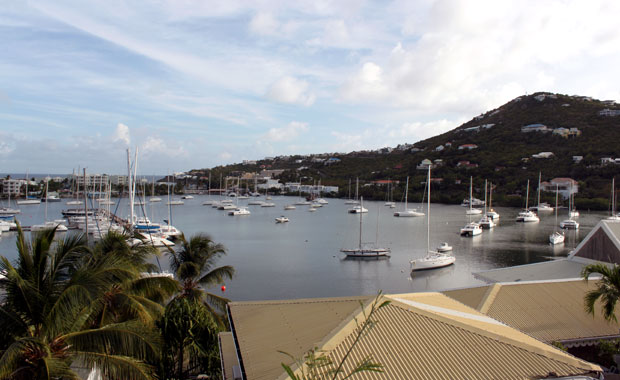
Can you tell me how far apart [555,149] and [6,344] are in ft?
337

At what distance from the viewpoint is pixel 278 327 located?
747cm

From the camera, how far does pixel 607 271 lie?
986 centimetres

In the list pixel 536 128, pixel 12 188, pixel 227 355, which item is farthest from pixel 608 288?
pixel 12 188

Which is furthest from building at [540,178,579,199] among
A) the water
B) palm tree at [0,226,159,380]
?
palm tree at [0,226,159,380]

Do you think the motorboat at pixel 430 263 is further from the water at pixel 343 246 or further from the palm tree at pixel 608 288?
the palm tree at pixel 608 288

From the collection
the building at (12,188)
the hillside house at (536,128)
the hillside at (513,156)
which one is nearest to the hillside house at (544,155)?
the hillside at (513,156)

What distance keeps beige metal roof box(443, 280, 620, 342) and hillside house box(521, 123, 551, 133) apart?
10220cm

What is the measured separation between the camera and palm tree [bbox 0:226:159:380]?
5.57 meters

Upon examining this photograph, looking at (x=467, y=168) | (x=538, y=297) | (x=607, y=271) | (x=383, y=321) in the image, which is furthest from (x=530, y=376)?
(x=467, y=168)

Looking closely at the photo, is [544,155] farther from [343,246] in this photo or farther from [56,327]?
[56,327]

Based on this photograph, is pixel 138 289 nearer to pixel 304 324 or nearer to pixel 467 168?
pixel 304 324

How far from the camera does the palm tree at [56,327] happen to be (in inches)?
219

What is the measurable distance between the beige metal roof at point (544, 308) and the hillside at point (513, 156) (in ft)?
224

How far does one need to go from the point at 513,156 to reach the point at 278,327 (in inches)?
3843
